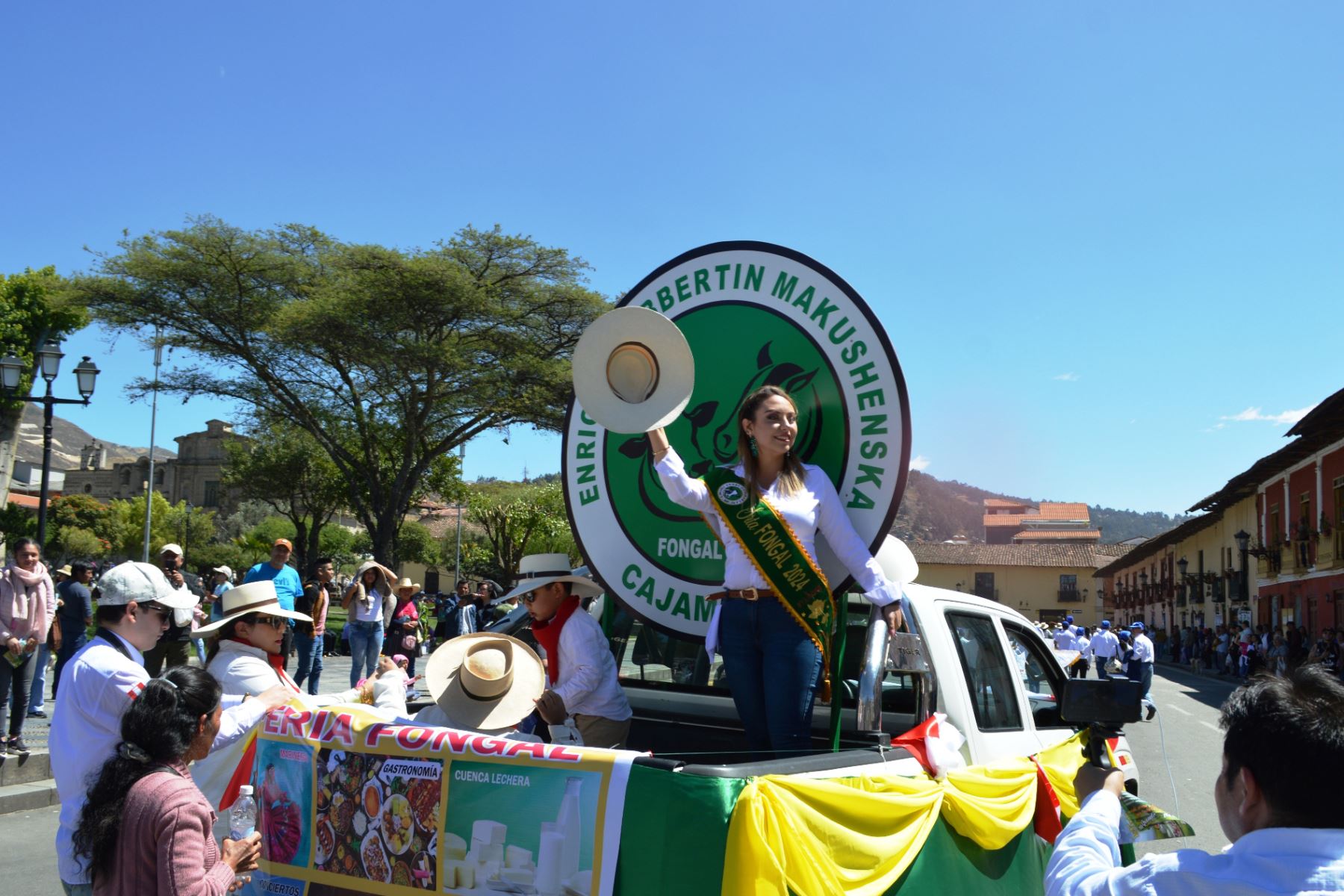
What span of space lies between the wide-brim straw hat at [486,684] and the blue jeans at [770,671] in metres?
0.74

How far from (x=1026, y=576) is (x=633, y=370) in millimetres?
105260

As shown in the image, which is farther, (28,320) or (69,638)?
(28,320)

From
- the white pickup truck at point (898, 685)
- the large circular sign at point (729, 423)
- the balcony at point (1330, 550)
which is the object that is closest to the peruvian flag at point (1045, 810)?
the white pickup truck at point (898, 685)

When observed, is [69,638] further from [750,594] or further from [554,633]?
[750,594]

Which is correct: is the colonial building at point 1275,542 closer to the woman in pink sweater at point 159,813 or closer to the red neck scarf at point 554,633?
the red neck scarf at point 554,633

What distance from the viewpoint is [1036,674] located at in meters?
5.73

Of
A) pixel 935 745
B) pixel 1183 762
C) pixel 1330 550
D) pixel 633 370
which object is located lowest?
pixel 1183 762

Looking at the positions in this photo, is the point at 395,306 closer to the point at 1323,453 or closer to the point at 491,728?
the point at 491,728

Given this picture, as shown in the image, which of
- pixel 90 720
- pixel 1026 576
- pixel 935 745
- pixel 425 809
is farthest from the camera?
pixel 1026 576

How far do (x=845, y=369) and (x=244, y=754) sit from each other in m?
2.51

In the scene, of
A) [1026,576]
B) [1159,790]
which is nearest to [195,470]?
[1026,576]

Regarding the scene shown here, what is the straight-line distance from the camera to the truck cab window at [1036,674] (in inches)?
192

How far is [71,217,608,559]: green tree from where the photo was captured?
25922mm

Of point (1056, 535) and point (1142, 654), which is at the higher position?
point (1056, 535)
